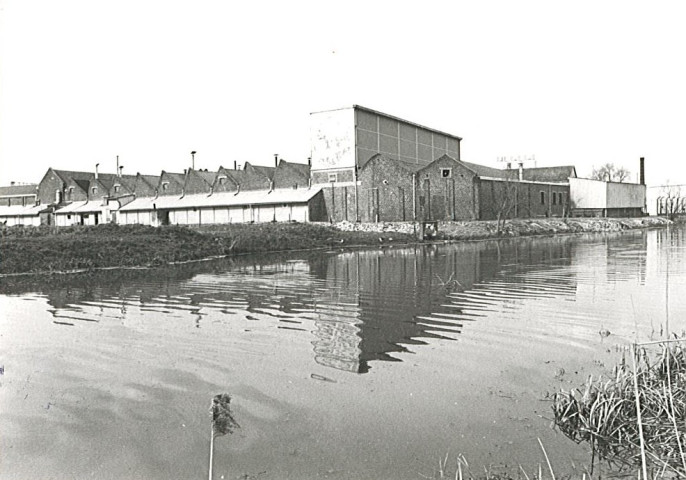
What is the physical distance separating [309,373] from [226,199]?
47.2 m

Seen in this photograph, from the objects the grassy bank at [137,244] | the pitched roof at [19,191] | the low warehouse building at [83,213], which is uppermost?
the pitched roof at [19,191]

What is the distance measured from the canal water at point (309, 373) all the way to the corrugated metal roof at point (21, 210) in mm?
56794

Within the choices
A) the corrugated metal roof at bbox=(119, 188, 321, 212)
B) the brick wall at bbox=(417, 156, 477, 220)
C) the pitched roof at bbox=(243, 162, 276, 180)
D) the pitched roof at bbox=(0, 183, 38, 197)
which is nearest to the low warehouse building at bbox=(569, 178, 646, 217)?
the brick wall at bbox=(417, 156, 477, 220)

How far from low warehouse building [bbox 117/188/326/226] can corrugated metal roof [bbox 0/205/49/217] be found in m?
12.2

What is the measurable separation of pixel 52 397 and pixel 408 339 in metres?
4.84

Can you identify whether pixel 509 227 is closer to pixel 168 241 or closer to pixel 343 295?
pixel 168 241

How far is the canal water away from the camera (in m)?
5.15

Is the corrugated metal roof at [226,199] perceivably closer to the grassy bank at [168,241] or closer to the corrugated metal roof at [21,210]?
the grassy bank at [168,241]

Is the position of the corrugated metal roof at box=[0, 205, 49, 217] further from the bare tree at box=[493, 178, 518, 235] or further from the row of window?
the row of window

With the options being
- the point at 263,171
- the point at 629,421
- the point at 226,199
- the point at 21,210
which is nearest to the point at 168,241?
the point at 629,421

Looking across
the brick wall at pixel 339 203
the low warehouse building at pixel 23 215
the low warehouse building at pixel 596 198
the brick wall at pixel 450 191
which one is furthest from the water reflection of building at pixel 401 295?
the low warehouse building at pixel 23 215

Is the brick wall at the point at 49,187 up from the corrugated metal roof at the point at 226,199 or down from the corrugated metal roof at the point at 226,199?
up

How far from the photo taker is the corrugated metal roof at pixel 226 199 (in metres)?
49.3

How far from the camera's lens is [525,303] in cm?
1222
